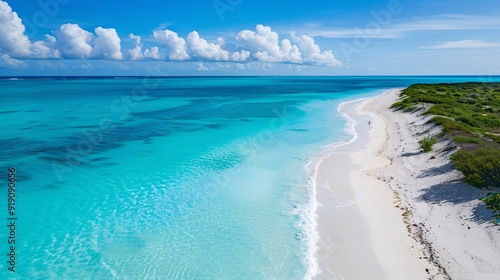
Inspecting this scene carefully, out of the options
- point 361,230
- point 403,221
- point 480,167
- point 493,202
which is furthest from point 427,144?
point 361,230

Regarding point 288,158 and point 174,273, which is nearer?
point 174,273

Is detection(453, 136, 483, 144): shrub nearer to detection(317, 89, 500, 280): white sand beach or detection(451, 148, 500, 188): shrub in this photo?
detection(317, 89, 500, 280): white sand beach

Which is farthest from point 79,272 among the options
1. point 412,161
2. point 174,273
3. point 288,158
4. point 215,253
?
point 412,161

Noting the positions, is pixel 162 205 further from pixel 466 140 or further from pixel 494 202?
pixel 466 140

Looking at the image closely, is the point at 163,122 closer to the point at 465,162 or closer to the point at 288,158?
the point at 288,158

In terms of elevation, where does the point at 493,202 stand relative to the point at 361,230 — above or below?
above

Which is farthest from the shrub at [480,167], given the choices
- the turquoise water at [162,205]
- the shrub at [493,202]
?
→ the turquoise water at [162,205]
